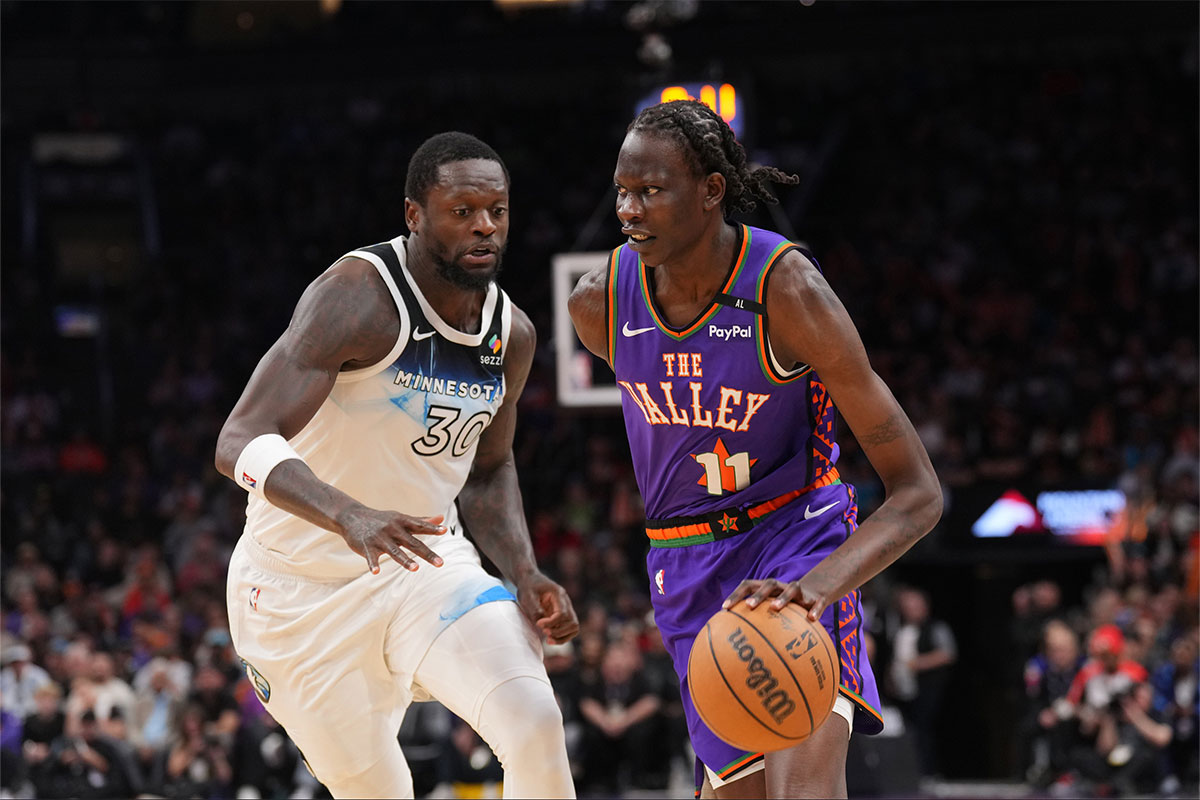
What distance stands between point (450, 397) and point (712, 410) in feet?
2.91

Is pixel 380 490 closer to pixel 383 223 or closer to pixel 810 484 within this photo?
pixel 810 484

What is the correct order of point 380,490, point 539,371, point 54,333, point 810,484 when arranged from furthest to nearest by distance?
point 54,333, point 539,371, point 380,490, point 810,484

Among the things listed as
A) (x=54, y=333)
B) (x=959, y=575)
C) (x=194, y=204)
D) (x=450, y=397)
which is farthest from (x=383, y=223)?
(x=450, y=397)

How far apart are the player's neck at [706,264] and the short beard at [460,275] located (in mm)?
642

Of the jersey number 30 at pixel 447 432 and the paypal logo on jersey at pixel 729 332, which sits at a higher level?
the paypal logo on jersey at pixel 729 332

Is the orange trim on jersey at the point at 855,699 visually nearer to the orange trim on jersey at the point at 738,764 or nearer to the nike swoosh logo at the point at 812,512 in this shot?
the orange trim on jersey at the point at 738,764

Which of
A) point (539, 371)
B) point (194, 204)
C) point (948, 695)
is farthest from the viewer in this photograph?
point (194, 204)

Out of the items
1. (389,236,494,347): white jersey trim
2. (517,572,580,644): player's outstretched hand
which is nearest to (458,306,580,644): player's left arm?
(517,572,580,644): player's outstretched hand

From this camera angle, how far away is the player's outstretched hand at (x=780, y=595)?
3.66m

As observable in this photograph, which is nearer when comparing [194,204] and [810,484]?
[810,484]

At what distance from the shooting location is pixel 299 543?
15.3 feet

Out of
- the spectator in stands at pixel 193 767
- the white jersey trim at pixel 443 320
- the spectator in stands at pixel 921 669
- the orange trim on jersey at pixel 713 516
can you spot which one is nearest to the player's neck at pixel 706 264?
the orange trim on jersey at pixel 713 516

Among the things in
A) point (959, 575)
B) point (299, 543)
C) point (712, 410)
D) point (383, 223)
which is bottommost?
point (959, 575)

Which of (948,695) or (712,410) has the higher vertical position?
(712,410)
